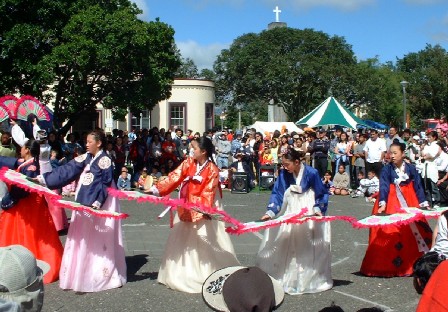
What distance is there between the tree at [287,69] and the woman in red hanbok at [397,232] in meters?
37.9

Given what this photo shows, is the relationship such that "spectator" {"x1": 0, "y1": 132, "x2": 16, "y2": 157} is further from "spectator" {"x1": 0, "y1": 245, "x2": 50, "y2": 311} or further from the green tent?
the green tent

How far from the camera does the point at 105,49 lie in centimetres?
1853

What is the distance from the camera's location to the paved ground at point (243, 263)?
6.63 meters

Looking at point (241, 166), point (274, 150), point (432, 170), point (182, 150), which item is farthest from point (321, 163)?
point (182, 150)

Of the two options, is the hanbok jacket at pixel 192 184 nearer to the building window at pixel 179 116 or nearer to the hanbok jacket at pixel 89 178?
the hanbok jacket at pixel 89 178

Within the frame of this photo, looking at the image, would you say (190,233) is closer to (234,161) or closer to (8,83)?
(234,161)

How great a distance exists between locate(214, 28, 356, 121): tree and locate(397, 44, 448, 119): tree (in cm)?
531

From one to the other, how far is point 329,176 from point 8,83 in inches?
361

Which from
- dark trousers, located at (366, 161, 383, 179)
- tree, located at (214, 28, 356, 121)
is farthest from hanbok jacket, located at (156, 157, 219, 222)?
tree, located at (214, 28, 356, 121)

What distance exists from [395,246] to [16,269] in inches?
235

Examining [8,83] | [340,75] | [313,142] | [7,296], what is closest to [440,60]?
[340,75]

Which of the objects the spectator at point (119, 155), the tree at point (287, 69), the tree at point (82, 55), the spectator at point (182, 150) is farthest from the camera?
the tree at point (287, 69)

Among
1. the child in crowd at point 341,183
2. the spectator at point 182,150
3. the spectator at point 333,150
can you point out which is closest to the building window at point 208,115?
the spectator at point 182,150

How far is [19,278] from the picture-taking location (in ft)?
8.75
